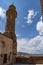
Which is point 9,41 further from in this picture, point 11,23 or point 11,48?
point 11,23

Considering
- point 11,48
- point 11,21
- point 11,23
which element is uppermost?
point 11,21

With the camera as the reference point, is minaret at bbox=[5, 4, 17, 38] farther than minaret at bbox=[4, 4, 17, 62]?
Yes

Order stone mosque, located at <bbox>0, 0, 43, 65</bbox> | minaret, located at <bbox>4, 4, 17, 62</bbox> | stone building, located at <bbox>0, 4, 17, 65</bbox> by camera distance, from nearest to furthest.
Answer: stone building, located at <bbox>0, 4, 17, 65</bbox> → stone mosque, located at <bbox>0, 0, 43, 65</bbox> → minaret, located at <bbox>4, 4, 17, 62</bbox>

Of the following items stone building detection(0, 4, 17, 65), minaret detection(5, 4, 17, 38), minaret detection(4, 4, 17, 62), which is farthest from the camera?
minaret detection(5, 4, 17, 38)

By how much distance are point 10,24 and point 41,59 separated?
6.49 metres

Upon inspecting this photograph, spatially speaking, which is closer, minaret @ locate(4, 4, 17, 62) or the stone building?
the stone building

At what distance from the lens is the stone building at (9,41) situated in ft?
39.4

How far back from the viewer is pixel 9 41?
13.6 meters

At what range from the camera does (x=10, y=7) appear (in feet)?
61.3

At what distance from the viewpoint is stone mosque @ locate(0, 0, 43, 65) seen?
12.1m

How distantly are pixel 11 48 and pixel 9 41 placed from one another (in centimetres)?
107

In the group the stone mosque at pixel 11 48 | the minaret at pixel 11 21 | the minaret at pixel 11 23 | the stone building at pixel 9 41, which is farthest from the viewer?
the minaret at pixel 11 21

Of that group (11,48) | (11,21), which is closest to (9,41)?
(11,48)

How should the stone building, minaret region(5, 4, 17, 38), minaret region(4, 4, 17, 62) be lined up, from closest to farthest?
1. the stone building
2. minaret region(4, 4, 17, 62)
3. minaret region(5, 4, 17, 38)
